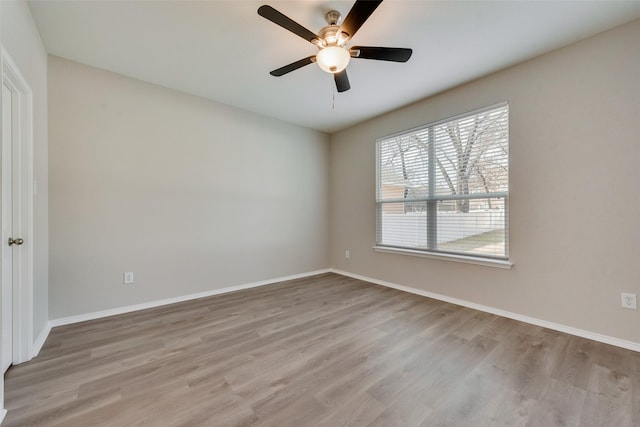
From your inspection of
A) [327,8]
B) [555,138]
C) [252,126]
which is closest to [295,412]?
[327,8]

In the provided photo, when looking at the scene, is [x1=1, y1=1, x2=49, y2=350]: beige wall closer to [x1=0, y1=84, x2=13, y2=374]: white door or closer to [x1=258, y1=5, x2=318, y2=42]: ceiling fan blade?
[x1=0, y1=84, x2=13, y2=374]: white door

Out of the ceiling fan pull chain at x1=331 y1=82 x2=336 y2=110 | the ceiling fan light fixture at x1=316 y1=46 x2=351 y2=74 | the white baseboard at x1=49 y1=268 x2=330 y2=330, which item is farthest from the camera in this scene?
the ceiling fan pull chain at x1=331 y1=82 x2=336 y2=110

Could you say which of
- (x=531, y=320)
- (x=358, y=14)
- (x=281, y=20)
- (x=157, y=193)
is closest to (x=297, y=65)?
(x=281, y=20)

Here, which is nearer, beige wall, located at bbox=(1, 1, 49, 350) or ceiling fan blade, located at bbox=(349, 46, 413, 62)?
beige wall, located at bbox=(1, 1, 49, 350)

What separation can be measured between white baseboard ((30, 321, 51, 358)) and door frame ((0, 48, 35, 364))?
78 mm

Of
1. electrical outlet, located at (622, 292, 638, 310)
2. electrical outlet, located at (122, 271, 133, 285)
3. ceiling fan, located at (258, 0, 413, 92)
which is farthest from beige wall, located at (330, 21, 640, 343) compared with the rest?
electrical outlet, located at (122, 271, 133, 285)

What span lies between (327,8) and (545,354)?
310 cm

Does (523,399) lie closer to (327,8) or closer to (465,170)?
(465,170)

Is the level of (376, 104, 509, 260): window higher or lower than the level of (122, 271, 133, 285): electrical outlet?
higher

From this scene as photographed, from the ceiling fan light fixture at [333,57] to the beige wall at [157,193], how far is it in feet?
6.99

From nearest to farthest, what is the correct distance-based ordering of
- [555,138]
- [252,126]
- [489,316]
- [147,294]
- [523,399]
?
[523,399] → [555,138] → [489,316] → [147,294] → [252,126]

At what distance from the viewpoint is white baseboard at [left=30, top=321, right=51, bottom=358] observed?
78.8 inches

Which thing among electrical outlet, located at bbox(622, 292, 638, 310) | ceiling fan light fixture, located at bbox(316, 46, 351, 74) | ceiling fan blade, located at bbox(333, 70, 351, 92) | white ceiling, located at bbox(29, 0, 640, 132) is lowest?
electrical outlet, located at bbox(622, 292, 638, 310)

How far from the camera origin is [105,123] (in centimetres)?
276
